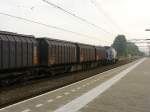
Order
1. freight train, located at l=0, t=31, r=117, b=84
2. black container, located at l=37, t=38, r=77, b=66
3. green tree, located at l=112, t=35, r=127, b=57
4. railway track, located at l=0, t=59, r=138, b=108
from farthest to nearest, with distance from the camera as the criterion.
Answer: green tree, located at l=112, t=35, r=127, b=57 < black container, located at l=37, t=38, r=77, b=66 < freight train, located at l=0, t=31, r=117, b=84 < railway track, located at l=0, t=59, r=138, b=108

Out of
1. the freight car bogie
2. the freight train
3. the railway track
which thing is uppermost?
the freight train

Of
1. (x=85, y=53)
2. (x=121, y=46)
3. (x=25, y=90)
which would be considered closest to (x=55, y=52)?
(x=25, y=90)

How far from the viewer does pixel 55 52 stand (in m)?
27.5

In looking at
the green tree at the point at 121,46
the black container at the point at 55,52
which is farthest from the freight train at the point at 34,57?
the green tree at the point at 121,46

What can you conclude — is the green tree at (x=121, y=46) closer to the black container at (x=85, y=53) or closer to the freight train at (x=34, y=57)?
the black container at (x=85, y=53)

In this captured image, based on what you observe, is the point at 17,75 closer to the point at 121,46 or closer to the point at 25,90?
the point at 25,90

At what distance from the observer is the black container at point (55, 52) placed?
25.3m

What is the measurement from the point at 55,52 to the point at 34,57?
466 centimetres

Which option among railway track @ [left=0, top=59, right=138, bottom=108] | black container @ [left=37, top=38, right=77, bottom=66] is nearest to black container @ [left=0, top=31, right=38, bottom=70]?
railway track @ [left=0, top=59, right=138, bottom=108]

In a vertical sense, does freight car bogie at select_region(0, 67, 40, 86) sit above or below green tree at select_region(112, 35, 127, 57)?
below

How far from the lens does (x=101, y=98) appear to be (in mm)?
14039

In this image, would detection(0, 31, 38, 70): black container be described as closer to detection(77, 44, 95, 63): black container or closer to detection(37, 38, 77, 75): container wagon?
detection(37, 38, 77, 75): container wagon

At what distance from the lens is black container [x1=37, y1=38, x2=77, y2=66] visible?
25281mm

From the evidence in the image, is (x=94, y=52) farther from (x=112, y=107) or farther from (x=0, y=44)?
(x=112, y=107)
